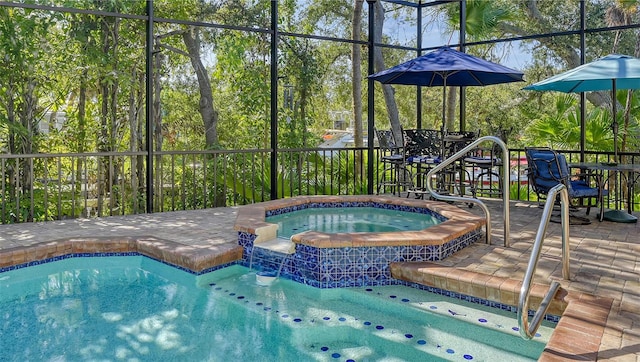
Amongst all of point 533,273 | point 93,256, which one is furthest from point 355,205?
point 533,273

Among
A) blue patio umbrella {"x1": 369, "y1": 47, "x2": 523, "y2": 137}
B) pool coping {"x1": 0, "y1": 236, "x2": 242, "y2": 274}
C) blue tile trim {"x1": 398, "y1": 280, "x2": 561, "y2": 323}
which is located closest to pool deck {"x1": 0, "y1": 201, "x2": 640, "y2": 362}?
pool coping {"x1": 0, "y1": 236, "x2": 242, "y2": 274}

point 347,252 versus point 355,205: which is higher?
point 355,205

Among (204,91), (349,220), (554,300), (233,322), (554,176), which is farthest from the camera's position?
(204,91)

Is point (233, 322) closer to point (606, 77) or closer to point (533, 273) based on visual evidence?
point (533, 273)

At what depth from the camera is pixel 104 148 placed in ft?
28.8

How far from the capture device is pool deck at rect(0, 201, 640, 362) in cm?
265

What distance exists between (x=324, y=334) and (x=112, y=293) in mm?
1777

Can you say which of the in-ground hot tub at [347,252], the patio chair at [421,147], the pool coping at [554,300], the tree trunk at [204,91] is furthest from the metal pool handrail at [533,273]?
the tree trunk at [204,91]

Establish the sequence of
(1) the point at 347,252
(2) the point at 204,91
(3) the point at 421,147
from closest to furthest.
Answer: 1. (1) the point at 347,252
2. (3) the point at 421,147
3. (2) the point at 204,91

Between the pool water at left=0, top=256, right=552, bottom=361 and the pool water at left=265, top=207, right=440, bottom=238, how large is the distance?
4.80 feet

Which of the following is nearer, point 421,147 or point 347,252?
point 347,252

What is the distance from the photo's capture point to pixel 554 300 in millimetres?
2928

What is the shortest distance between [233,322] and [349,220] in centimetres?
300

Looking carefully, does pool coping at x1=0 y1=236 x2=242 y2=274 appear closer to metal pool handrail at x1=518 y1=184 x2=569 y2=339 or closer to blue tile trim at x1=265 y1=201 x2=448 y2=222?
blue tile trim at x1=265 y1=201 x2=448 y2=222
